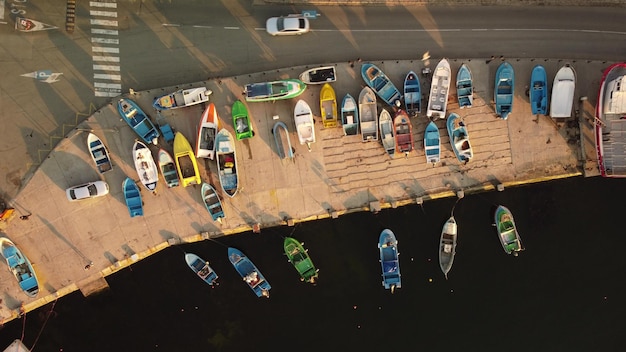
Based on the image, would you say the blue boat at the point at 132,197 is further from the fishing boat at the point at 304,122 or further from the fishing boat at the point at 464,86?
the fishing boat at the point at 464,86

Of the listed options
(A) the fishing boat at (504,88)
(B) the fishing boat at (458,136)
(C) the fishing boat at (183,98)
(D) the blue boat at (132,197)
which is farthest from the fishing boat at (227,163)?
(A) the fishing boat at (504,88)

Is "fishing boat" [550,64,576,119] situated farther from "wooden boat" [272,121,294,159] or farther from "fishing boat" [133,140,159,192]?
"fishing boat" [133,140,159,192]

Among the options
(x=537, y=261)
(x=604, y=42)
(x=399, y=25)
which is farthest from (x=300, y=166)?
(x=604, y=42)

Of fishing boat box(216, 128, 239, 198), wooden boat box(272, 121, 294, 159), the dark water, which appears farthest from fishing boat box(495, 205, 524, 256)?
fishing boat box(216, 128, 239, 198)

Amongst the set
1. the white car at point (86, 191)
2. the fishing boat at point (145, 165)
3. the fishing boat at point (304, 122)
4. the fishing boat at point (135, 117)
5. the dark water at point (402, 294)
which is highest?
the fishing boat at point (135, 117)

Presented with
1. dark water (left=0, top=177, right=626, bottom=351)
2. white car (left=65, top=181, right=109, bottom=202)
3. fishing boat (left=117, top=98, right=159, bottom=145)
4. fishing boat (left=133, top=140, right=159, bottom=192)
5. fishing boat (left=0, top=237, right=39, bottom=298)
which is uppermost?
fishing boat (left=117, top=98, right=159, bottom=145)

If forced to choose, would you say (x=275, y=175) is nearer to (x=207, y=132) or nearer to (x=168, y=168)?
(x=207, y=132)

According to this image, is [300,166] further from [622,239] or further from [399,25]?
[622,239]
